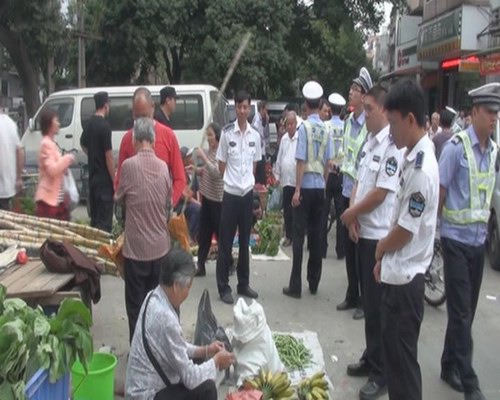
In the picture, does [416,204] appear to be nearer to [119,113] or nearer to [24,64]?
[119,113]

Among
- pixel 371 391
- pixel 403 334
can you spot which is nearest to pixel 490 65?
pixel 371 391

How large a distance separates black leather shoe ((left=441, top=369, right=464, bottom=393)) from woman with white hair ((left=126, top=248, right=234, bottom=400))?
211 centimetres

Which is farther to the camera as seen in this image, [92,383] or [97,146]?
[97,146]

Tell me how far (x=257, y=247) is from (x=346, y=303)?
249 centimetres

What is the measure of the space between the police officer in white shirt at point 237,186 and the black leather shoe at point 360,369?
70.9 inches

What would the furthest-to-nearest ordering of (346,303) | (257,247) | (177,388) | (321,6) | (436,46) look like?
(321,6)
(436,46)
(257,247)
(346,303)
(177,388)

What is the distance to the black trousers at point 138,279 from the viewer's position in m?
4.69

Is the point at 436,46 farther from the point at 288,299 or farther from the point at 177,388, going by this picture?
the point at 177,388

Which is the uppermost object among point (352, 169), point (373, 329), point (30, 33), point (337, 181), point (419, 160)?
point (30, 33)

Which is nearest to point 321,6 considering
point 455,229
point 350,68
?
point 350,68

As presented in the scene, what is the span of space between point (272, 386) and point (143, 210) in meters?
1.47

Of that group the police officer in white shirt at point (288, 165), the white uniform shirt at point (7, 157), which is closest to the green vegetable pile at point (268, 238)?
the police officer in white shirt at point (288, 165)

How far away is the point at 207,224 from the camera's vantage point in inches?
287

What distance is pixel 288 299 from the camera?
22.1ft
